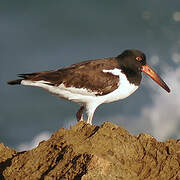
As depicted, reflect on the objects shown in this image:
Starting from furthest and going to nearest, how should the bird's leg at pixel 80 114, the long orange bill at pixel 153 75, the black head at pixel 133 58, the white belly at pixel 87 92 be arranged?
the long orange bill at pixel 153 75 → the black head at pixel 133 58 → the bird's leg at pixel 80 114 → the white belly at pixel 87 92

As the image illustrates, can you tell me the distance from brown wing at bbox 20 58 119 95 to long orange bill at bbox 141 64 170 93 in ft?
5.65

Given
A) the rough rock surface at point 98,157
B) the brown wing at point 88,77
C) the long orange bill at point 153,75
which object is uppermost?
the long orange bill at point 153,75

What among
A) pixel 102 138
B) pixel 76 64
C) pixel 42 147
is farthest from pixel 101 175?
pixel 76 64

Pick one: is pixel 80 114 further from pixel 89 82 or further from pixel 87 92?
pixel 89 82

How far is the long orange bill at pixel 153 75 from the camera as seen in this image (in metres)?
14.0

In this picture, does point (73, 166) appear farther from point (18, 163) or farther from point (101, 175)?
point (18, 163)

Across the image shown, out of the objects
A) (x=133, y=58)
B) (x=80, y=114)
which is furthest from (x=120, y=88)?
(x=80, y=114)

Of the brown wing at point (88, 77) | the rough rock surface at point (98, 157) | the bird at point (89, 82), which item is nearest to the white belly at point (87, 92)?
the bird at point (89, 82)

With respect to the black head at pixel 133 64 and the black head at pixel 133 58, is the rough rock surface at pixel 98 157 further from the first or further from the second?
the black head at pixel 133 58

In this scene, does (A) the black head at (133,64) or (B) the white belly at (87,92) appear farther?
(A) the black head at (133,64)

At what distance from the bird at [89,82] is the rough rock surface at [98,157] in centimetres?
355

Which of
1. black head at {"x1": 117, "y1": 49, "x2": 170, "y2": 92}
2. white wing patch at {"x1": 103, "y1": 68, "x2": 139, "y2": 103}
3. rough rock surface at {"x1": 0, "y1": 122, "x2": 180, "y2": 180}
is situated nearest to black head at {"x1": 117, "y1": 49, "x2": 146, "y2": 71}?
black head at {"x1": 117, "y1": 49, "x2": 170, "y2": 92}

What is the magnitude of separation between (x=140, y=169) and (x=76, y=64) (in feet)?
19.4

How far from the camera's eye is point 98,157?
23.1 feet
